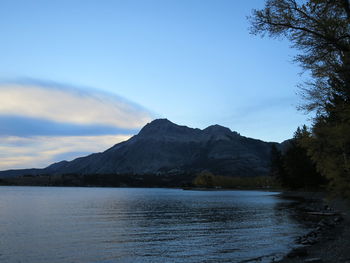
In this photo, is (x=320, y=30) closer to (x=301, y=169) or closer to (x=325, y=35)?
(x=325, y=35)

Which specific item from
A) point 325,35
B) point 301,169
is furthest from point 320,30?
point 301,169

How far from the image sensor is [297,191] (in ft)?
485

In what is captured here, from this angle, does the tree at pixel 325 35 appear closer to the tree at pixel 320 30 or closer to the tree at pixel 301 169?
the tree at pixel 320 30

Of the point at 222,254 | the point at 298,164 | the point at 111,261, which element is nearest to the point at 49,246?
the point at 111,261

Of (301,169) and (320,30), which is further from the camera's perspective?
(301,169)

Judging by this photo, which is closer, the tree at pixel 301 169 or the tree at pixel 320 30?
the tree at pixel 320 30

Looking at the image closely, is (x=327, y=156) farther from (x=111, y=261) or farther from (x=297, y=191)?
(x=297, y=191)

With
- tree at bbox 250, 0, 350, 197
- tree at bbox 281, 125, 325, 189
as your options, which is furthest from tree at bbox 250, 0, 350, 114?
tree at bbox 281, 125, 325, 189

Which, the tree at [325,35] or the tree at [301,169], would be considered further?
the tree at [301,169]

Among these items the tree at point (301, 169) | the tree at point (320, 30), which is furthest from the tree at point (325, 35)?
the tree at point (301, 169)

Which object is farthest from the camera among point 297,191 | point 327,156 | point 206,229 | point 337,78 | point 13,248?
point 297,191

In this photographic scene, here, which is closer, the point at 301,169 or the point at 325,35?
the point at 325,35

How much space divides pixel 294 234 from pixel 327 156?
78.8 ft

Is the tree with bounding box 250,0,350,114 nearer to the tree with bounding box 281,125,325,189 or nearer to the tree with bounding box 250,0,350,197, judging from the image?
the tree with bounding box 250,0,350,197
